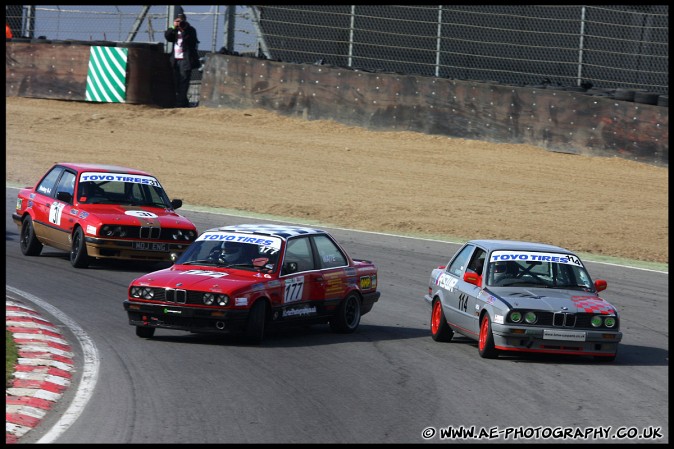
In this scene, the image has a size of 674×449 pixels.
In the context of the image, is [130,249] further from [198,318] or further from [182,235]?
[198,318]

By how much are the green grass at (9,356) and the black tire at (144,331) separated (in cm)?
126

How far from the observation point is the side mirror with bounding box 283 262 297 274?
11.9m

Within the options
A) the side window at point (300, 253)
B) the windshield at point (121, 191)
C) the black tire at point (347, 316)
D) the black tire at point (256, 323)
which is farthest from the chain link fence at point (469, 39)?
the black tire at point (256, 323)

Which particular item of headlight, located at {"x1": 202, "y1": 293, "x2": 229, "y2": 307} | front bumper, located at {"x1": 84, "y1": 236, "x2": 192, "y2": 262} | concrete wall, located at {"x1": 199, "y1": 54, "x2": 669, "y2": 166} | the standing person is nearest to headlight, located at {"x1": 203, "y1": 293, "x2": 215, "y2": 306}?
headlight, located at {"x1": 202, "y1": 293, "x2": 229, "y2": 307}

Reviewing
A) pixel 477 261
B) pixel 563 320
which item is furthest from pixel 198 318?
pixel 563 320

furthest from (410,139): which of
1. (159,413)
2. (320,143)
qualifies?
(159,413)

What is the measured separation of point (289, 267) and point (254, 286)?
2.45 feet

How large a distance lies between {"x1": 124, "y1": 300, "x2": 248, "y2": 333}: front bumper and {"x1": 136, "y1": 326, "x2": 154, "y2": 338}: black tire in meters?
0.38

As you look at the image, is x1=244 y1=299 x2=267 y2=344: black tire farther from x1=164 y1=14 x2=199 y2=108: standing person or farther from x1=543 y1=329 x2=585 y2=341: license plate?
Answer: x1=164 y1=14 x2=199 y2=108: standing person

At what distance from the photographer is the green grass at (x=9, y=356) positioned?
363 inches

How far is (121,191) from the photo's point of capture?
56.1 ft

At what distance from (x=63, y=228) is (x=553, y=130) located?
12988 mm

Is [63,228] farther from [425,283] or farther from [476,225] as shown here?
[476,225]

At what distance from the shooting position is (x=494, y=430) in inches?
318
